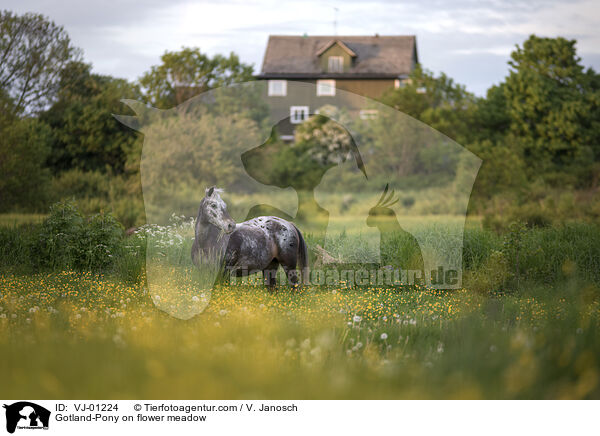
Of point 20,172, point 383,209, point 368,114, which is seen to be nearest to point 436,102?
point 368,114

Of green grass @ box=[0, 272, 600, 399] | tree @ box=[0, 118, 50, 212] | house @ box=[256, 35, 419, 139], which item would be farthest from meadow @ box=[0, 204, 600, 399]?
house @ box=[256, 35, 419, 139]

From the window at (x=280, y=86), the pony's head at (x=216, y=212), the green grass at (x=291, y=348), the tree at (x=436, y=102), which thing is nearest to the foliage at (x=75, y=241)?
the green grass at (x=291, y=348)

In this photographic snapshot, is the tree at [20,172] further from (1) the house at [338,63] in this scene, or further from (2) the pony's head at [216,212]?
(1) the house at [338,63]

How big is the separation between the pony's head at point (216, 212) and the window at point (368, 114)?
22.6 meters

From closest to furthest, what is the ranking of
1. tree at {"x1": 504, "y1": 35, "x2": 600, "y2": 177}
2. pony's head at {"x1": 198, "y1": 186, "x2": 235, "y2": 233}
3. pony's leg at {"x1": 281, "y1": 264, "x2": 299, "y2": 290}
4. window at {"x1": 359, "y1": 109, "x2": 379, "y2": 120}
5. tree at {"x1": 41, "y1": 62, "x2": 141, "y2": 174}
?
pony's head at {"x1": 198, "y1": 186, "x2": 235, "y2": 233} → pony's leg at {"x1": 281, "y1": 264, "x2": 299, "y2": 290} → tree at {"x1": 41, "y1": 62, "x2": 141, "y2": 174} → tree at {"x1": 504, "y1": 35, "x2": 600, "y2": 177} → window at {"x1": 359, "y1": 109, "x2": 379, "y2": 120}

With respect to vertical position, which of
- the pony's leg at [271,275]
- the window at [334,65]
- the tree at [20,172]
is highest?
the window at [334,65]

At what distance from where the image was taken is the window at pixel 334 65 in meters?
33.2

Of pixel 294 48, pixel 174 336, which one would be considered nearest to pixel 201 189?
pixel 174 336

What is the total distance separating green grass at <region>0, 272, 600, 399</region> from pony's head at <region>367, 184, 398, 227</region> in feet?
33.1

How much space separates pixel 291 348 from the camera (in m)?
5.33

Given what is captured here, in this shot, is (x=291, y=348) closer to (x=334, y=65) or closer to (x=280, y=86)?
(x=280, y=86)
